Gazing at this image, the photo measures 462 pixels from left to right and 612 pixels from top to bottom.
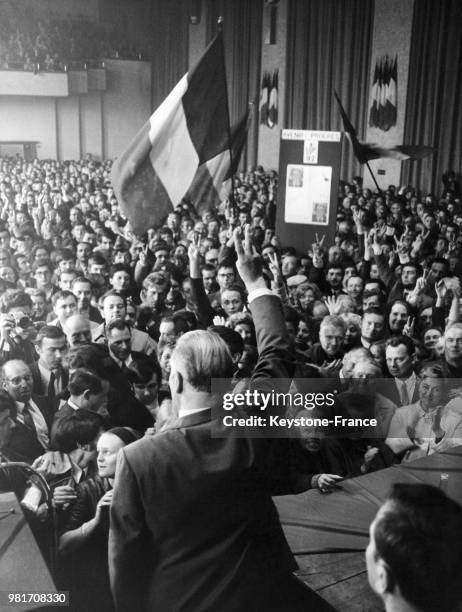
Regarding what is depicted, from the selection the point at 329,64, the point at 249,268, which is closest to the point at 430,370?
the point at 249,268

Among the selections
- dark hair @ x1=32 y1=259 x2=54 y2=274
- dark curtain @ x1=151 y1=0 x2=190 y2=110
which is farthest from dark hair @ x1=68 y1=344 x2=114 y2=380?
dark curtain @ x1=151 y1=0 x2=190 y2=110

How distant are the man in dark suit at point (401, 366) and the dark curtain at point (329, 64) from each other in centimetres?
1062

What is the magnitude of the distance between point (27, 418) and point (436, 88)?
409 inches

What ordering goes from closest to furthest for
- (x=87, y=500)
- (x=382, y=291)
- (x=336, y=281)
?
(x=87, y=500) < (x=382, y=291) < (x=336, y=281)

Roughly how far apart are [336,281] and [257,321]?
4.16 meters

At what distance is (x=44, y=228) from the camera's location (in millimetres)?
9305

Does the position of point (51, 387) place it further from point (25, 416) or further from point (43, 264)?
point (43, 264)

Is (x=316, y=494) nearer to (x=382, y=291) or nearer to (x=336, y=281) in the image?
(x=382, y=291)

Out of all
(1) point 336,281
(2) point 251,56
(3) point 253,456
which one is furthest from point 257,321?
(2) point 251,56

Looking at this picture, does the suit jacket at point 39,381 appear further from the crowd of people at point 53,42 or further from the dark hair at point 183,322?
the crowd of people at point 53,42

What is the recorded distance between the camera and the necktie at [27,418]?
2958mm

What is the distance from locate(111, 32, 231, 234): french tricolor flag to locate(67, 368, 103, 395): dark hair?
4.17 feet

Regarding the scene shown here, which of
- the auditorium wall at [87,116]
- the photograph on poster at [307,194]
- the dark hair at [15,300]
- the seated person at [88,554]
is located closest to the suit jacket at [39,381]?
the dark hair at [15,300]

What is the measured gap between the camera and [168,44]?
21.2m
